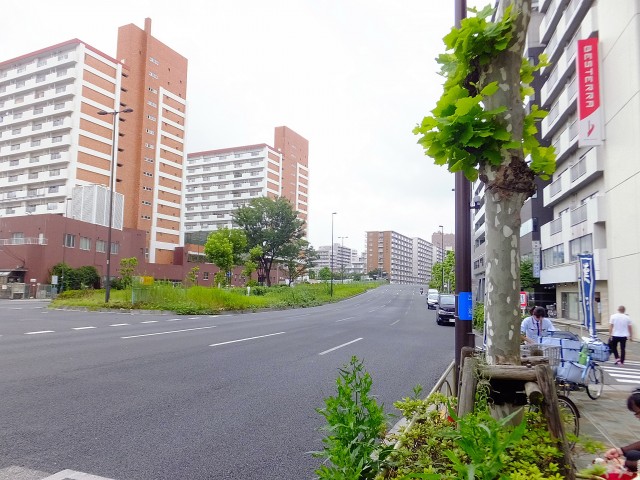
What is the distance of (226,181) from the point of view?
314 feet

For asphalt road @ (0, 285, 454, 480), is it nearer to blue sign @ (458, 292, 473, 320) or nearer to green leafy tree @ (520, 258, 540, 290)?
blue sign @ (458, 292, 473, 320)

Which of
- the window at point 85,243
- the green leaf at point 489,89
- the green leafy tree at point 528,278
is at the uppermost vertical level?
the window at point 85,243

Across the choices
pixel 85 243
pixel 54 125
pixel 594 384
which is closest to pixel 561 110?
pixel 594 384

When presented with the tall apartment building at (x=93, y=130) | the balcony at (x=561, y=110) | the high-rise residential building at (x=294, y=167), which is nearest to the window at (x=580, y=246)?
the balcony at (x=561, y=110)

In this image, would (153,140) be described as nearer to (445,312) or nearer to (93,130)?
(93,130)

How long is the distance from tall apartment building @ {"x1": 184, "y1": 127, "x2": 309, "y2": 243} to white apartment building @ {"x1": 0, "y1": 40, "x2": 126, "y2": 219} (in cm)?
3380

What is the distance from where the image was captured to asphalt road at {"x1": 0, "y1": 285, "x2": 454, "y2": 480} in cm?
402

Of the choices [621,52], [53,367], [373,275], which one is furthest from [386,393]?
[373,275]

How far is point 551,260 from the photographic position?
3184cm

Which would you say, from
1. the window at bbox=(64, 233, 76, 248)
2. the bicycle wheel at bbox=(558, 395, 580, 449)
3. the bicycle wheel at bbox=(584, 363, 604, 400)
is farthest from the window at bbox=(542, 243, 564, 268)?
the window at bbox=(64, 233, 76, 248)

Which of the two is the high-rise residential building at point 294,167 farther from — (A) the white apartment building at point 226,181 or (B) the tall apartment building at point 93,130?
(B) the tall apartment building at point 93,130

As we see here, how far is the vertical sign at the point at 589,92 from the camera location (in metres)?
22.2

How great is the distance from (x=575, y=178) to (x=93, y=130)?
54.4m

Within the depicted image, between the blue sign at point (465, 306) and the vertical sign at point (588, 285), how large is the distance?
777 centimetres
